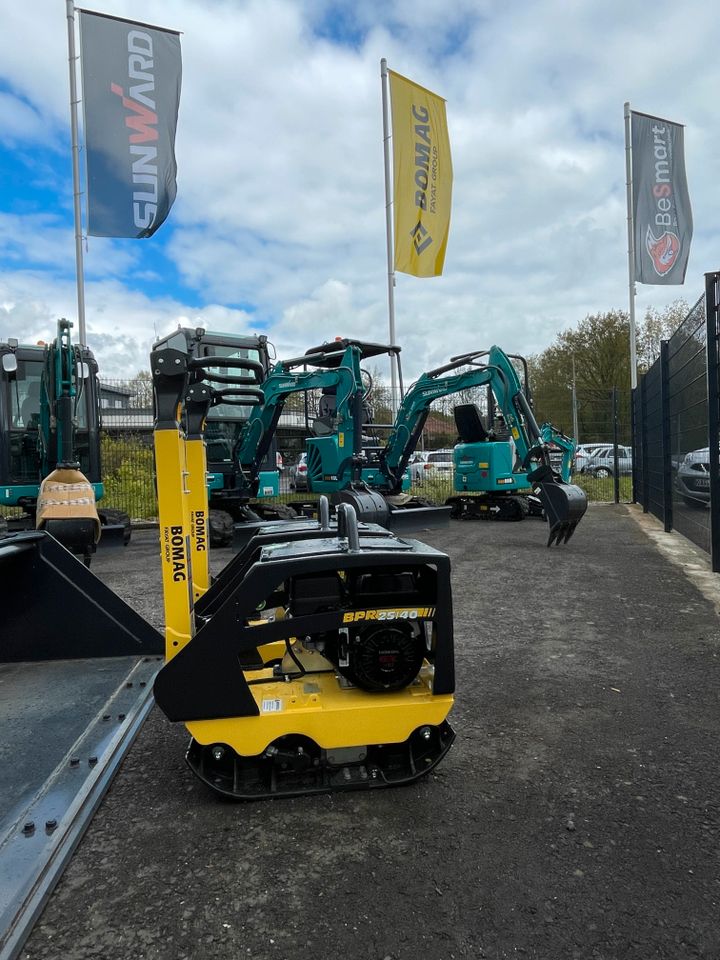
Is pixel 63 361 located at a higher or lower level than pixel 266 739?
higher

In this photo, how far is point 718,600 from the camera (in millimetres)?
5445

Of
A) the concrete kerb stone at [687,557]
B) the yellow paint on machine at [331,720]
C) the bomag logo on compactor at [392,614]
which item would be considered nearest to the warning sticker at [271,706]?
the yellow paint on machine at [331,720]

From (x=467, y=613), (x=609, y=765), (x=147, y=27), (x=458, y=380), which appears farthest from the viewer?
(x=147, y=27)

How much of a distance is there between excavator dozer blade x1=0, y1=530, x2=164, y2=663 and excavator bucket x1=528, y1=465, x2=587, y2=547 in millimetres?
5987

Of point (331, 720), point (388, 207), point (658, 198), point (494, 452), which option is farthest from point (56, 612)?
point (658, 198)

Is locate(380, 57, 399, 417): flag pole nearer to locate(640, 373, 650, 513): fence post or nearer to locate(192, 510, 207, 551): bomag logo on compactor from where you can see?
locate(640, 373, 650, 513): fence post

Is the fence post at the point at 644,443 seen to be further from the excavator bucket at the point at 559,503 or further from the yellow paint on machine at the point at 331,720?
the yellow paint on machine at the point at 331,720

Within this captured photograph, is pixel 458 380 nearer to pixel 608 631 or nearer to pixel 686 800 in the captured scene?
pixel 608 631

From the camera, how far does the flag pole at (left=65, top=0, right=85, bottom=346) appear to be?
39.7ft

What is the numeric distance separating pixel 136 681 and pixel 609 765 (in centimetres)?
242

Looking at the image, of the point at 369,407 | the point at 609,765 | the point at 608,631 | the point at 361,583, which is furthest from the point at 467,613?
the point at 369,407

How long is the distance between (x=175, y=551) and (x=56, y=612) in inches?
55.5

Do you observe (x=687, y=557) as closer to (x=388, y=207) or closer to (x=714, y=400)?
(x=714, y=400)

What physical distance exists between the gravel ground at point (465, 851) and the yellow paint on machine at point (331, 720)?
0.23m
